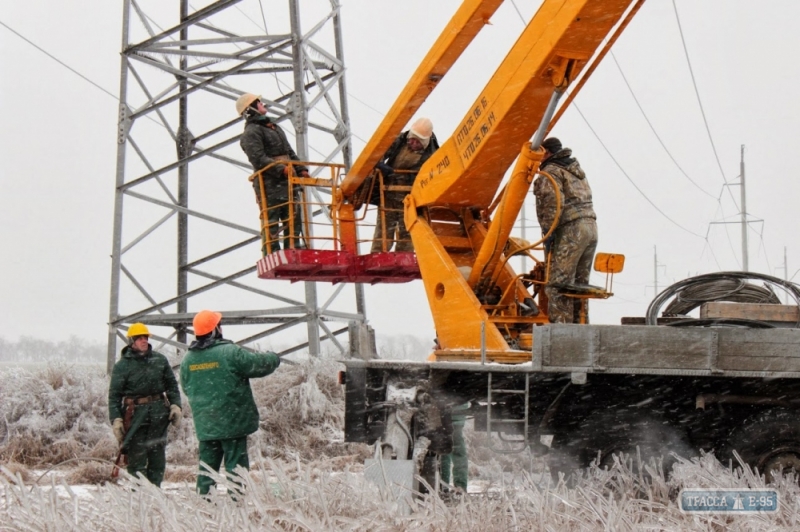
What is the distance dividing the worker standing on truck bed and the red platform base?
2278 millimetres

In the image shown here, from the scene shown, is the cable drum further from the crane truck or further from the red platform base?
the red platform base

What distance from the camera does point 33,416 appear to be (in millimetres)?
11703

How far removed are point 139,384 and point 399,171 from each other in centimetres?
352

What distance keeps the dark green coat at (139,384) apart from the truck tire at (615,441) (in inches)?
152

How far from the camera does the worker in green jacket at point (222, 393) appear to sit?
7.35m

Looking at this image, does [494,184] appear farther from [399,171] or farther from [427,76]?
[399,171]

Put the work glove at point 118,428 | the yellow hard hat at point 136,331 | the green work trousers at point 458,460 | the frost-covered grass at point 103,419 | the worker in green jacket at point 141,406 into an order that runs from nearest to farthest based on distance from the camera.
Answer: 1. the green work trousers at point 458,460
2. the work glove at point 118,428
3. the worker in green jacket at point 141,406
4. the yellow hard hat at point 136,331
5. the frost-covered grass at point 103,419

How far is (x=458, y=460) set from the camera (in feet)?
27.4

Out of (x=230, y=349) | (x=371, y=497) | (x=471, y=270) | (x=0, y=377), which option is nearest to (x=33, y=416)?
(x=0, y=377)

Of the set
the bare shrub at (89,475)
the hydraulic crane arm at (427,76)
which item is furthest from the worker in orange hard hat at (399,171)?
the bare shrub at (89,475)

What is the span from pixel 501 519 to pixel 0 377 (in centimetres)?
962

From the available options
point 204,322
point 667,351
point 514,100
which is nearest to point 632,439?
point 667,351

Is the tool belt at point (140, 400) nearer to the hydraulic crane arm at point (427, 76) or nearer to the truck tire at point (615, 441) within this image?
the hydraulic crane arm at point (427, 76)

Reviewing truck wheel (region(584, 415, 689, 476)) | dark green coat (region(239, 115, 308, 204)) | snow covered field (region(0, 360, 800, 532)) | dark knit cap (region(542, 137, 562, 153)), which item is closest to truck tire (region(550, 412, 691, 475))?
truck wheel (region(584, 415, 689, 476))
